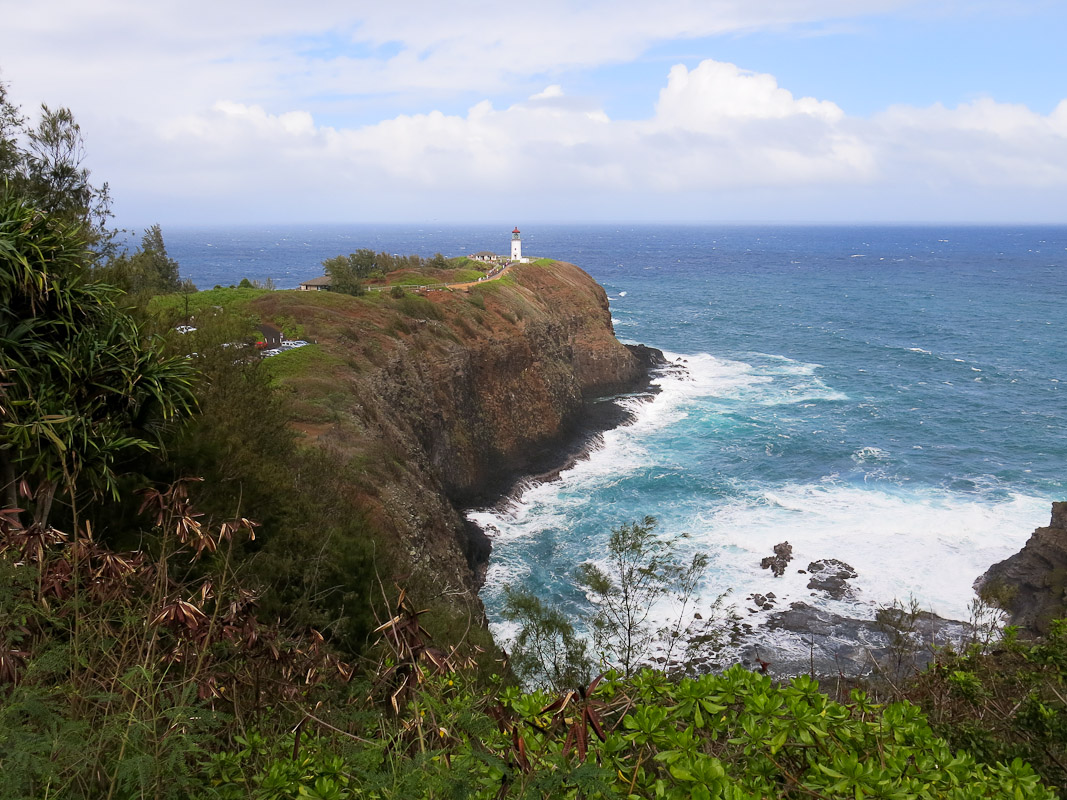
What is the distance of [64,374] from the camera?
42.6 ft

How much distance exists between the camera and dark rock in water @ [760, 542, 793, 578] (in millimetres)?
34812

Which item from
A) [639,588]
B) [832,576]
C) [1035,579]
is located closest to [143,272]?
[639,588]

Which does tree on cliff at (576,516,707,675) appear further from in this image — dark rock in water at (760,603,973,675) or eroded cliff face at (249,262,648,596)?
eroded cliff face at (249,262,648,596)

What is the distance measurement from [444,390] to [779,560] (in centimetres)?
2355

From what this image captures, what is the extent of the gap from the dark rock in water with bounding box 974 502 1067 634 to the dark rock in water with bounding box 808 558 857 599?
5586mm

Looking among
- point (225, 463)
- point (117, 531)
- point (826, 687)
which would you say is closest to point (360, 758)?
point (117, 531)

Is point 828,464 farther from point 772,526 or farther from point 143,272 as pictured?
point 143,272

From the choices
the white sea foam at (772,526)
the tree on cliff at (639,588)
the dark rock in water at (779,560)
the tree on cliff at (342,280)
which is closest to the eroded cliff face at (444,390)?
the tree on cliff at (342,280)

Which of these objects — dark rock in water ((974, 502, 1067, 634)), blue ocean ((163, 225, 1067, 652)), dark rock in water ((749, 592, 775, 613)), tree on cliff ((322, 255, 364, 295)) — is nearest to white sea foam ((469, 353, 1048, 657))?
blue ocean ((163, 225, 1067, 652))

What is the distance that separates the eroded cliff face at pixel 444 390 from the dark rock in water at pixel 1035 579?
23.7m

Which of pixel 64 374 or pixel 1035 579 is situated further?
pixel 1035 579

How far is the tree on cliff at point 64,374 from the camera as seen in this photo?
1199cm

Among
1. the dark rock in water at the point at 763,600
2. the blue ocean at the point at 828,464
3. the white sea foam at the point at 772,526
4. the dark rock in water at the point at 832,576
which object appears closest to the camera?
the dark rock in water at the point at 763,600

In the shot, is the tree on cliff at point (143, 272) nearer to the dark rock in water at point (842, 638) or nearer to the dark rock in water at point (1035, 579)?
the dark rock in water at point (842, 638)
